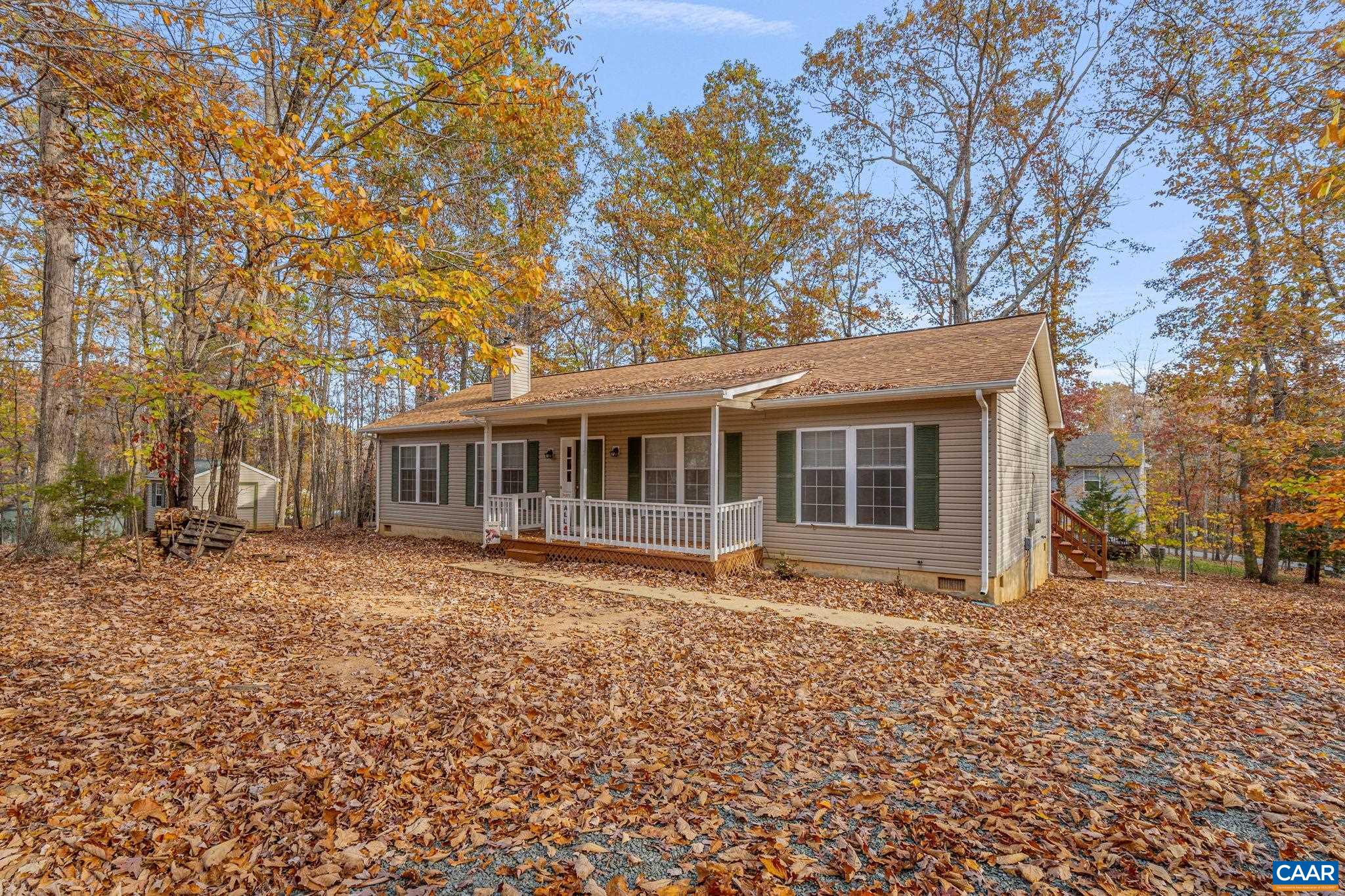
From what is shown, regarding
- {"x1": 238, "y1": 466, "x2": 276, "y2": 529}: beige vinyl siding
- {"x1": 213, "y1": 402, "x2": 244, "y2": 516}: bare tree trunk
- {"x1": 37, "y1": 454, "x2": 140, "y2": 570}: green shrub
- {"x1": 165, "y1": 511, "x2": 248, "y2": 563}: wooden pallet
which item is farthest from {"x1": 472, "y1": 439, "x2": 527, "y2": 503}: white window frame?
{"x1": 238, "y1": 466, "x2": 276, "y2": 529}: beige vinyl siding

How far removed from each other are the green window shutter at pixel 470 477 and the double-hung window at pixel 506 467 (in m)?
0.09

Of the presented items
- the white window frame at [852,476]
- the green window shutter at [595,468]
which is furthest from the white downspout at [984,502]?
A: the green window shutter at [595,468]

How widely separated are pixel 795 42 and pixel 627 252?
335 inches

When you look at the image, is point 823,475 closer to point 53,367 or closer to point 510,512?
point 510,512

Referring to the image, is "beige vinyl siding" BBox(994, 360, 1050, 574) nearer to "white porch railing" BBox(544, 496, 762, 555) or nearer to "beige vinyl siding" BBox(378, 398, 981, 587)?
"beige vinyl siding" BBox(378, 398, 981, 587)

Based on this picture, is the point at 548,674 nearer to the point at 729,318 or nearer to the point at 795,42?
the point at 729,318

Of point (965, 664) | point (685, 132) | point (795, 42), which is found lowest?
point (965, 664)

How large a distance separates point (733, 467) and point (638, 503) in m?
1.87

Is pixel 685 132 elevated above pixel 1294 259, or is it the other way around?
pixel 685 132

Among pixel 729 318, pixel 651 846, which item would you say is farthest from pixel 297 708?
pixel 729 318

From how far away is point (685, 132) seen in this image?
20.8 meters

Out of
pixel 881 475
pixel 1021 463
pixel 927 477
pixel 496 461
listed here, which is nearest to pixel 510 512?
pixel 496 461

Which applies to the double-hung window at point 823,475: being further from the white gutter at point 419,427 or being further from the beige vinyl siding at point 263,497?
the beige vinyl siding at point 263,497

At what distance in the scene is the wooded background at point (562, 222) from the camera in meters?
6.02
